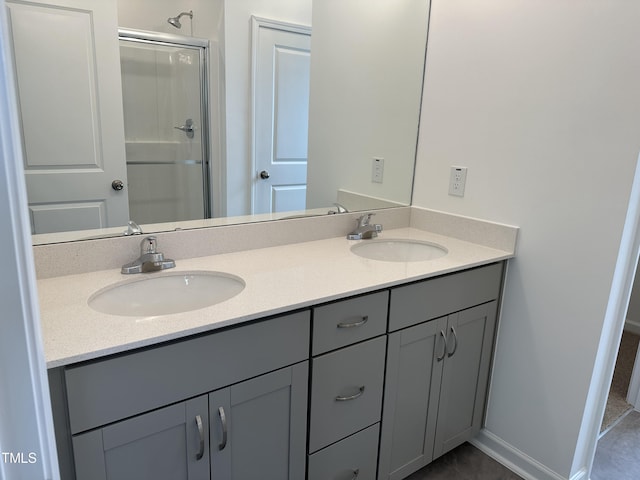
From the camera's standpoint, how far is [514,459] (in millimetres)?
1861

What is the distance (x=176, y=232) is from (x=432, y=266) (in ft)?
2.95

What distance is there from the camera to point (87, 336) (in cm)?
98

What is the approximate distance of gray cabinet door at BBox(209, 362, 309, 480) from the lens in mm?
1154

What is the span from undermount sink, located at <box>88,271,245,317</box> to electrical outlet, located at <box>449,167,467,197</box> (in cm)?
108

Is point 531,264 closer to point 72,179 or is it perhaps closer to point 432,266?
point 432,266

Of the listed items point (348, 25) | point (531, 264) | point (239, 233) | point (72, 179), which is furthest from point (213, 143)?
point (531, 264)

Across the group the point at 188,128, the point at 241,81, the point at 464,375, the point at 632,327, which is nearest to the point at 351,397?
the point at 464,375

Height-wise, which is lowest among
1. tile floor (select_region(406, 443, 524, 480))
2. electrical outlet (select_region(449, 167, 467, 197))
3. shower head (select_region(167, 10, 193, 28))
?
tile floor (select_region(406, 443, 524, 480))

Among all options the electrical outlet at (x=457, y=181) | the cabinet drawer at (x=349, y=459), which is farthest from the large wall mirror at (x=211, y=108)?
the cabinet drawer at (x=349, y=459)

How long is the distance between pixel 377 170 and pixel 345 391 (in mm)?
1125

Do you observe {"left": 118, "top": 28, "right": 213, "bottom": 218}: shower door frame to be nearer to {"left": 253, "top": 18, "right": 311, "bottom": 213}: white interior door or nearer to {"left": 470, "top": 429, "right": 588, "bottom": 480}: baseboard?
{"left": 253, "top": 18, "right": 311, "bottom": 213}: white interior door

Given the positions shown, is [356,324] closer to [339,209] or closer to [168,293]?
[168,293]

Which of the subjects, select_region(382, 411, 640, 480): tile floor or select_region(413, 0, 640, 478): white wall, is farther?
select_region(382, 411, 640, 480): tile floor

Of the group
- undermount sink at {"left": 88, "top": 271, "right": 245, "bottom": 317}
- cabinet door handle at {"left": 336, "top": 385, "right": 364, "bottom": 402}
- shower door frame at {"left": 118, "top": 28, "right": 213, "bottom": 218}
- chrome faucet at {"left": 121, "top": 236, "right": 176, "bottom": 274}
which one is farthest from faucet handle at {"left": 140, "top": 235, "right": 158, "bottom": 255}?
cabinet door handle at {"left": 336, "top": 385, "right": 364, "bottom": 402}
